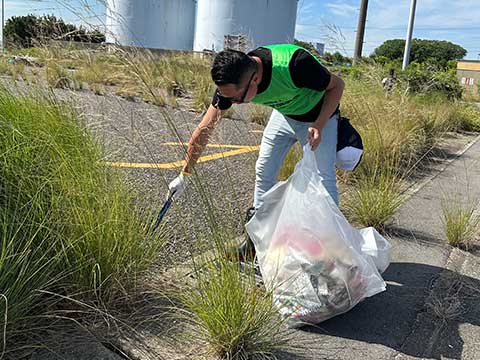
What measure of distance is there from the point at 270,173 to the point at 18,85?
1.78 meters

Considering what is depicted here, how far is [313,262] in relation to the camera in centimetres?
242

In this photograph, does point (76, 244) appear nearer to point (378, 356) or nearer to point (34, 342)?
point (34, 342)

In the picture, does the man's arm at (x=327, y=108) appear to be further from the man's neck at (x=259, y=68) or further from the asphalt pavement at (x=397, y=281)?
the asphalt pavement at (x=397, y=281)

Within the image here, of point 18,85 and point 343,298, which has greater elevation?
point 18,85

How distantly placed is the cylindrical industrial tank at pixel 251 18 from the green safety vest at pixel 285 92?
28.6 m

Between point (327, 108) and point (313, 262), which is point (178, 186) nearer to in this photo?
point (313, 262)

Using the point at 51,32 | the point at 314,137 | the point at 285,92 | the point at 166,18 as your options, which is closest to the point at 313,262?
the point at 314,137

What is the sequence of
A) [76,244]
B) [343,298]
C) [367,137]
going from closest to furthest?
[76,244], [343,298], [367,137]

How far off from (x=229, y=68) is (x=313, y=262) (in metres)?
1.04

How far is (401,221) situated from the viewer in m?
4.39

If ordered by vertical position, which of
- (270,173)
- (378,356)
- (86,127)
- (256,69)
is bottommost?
(378,356)

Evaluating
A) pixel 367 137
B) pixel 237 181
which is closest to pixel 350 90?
pixel 367 137

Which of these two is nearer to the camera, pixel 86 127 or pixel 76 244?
pixel 76 244

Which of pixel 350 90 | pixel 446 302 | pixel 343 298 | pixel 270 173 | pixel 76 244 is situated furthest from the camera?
pixel 350 90
